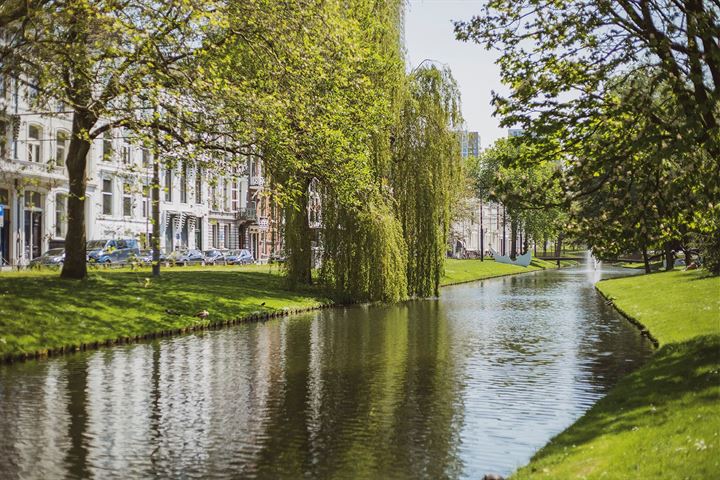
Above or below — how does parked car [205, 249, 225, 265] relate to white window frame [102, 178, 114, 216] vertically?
below

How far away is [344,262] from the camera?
3581 centimetres

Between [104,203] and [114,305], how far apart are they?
116ft

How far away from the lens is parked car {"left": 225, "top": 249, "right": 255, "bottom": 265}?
6738cm

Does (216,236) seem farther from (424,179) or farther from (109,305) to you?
(109,305)

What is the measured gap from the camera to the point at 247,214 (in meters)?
76.8

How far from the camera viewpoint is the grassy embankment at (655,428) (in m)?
8.31

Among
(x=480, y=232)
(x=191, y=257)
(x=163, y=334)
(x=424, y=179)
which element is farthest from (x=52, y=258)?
(x=480, y=232)

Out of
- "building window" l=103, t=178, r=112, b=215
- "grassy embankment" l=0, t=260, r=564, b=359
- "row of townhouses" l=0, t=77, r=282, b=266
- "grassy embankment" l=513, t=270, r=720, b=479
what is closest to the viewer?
"grassy embankment" l=513, t=270, r=720, b=479

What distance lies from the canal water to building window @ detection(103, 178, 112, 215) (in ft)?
118

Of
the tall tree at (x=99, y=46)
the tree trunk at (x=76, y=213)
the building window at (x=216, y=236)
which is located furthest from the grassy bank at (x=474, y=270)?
the tall tree at (x=99, y=46)

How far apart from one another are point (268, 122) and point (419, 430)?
10673mm

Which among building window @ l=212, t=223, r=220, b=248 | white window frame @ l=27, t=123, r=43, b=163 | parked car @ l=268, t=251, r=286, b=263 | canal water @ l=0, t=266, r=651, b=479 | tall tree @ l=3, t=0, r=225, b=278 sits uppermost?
white window frame @ l=27, t=123, r=43, b=163

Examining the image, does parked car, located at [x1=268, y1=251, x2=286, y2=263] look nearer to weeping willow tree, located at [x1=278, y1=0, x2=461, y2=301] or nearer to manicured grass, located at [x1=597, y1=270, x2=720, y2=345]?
weeping willow tree, located at [x1=278, y1=0, x2=461, y2=301]

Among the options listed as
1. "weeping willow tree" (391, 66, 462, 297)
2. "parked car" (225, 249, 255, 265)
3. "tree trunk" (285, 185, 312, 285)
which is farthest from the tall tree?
"parked car" (225, 249, 255, 265)
